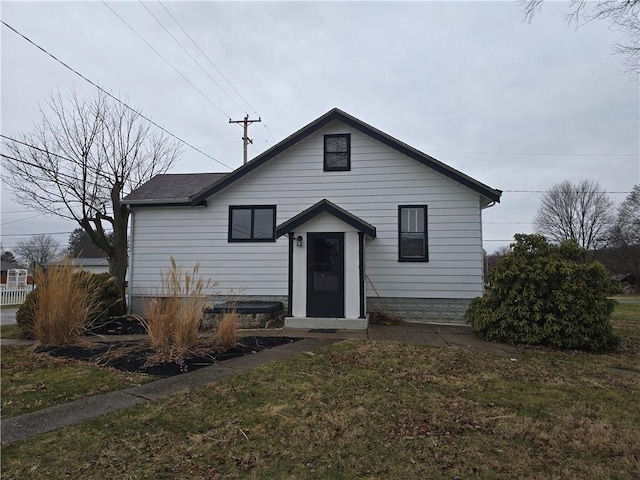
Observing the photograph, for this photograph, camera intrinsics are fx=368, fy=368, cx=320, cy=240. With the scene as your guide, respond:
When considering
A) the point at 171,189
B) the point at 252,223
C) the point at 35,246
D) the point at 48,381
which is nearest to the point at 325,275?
the point at 252,223

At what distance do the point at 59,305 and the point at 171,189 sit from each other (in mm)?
6224

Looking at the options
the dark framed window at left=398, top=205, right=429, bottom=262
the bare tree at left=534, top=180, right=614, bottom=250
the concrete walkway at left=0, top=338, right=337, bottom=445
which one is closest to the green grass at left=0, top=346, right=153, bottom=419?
the concrete walkway at left=0, top=338, right=337, bottom=445

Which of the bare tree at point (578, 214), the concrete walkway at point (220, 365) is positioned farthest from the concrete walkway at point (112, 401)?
the bare tree at point (578, 214)

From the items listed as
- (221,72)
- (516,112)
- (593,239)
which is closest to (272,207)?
(221,72)

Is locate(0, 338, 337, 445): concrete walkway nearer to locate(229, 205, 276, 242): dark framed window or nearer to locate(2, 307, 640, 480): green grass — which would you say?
locate(2, 307, 640, 480): green grass

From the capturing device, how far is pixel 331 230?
31.0ft

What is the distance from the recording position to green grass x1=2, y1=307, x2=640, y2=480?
2.91 metres

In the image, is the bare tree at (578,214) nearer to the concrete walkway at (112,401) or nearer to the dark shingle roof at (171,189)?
the dark shingle roof at (171,189)

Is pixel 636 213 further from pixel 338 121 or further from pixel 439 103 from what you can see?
pixel 338 121

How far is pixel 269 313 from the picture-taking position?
9.66 meters

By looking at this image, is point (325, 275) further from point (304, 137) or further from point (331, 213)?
point (304, 137)

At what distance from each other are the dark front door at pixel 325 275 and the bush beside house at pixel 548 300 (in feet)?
10.7

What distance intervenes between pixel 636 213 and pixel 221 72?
139ft

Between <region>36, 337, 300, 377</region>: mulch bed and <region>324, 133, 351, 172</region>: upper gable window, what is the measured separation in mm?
5590
